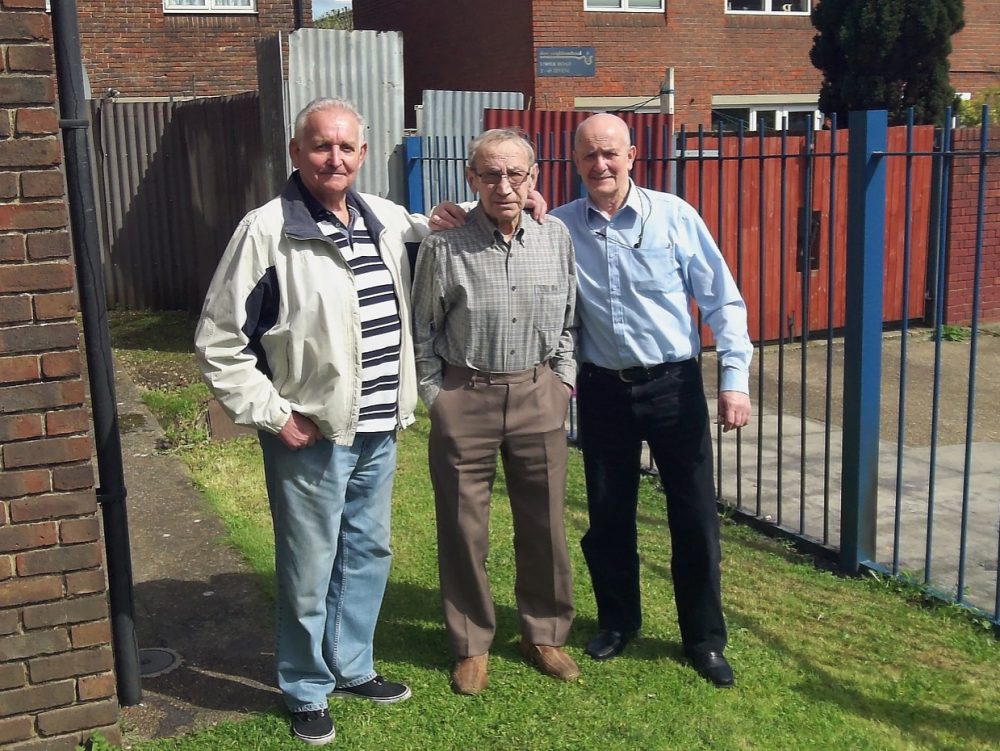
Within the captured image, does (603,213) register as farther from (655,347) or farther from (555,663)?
(555,663)

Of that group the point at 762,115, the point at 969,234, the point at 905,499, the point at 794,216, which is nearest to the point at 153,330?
the point at 794,216

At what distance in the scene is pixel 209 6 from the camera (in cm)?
1529

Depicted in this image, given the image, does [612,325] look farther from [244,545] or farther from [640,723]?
[244,545]

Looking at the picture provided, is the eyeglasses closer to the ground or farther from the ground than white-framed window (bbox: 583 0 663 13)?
closer to the ground

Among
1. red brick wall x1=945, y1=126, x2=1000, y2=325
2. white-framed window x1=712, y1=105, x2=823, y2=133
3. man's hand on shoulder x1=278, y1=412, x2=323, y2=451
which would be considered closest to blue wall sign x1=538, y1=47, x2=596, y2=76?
white-framed window x1=712, y1=105, x2=823, y2=133

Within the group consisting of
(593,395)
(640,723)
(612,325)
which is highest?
(612,325)

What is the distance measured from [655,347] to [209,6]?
1357 centimetres

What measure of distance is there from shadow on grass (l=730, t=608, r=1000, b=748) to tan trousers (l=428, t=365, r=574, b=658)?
89cm

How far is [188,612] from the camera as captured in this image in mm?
4281

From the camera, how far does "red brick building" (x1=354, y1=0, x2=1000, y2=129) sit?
51.6 feet

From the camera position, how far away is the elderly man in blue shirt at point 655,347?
3.57 m

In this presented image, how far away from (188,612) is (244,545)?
733 mm

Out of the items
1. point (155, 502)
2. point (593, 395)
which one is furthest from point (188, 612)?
point (593, 395)

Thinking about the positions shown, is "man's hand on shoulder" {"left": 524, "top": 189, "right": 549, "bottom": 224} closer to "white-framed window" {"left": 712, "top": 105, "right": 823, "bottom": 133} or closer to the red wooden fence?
the red wooden fence
